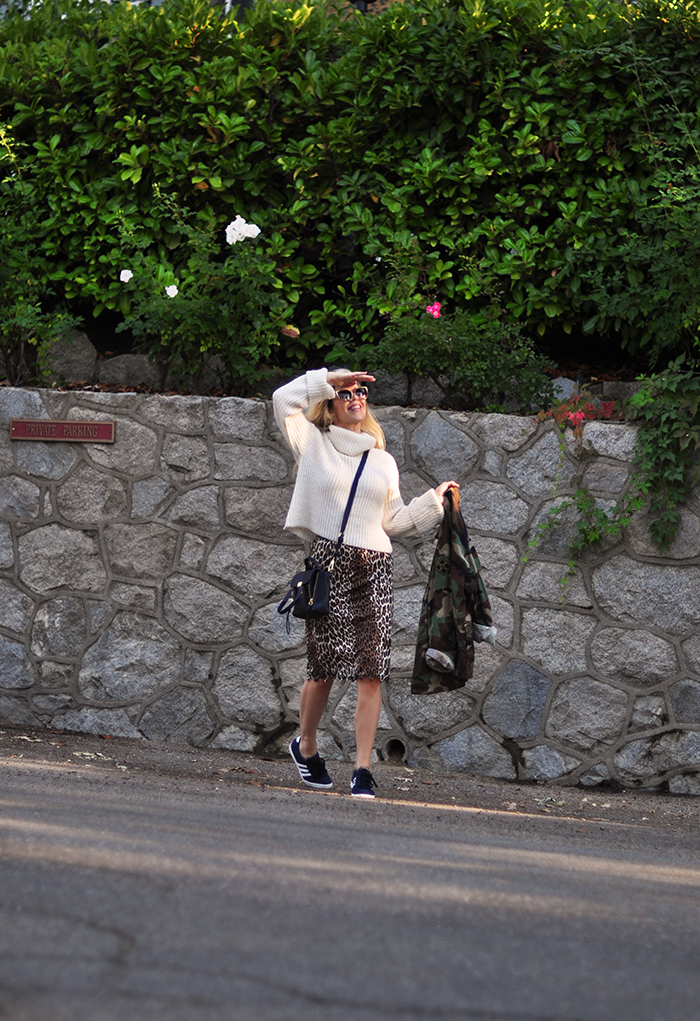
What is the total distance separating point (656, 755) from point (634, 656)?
1.75 ft

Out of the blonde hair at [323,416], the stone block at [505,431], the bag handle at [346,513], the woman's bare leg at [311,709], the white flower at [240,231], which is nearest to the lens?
the bag handle at [346,513]

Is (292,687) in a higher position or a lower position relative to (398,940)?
Answer: lower

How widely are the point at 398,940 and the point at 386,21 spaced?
6069 millimetres

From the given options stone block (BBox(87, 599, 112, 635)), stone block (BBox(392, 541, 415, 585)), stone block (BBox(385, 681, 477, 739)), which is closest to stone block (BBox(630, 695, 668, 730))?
stone block (BBox(385, 681, 477, 739))

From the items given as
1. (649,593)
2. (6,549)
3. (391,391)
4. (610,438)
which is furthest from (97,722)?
(610,438)

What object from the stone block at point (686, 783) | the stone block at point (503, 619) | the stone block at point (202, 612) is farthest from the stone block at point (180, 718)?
the stone block at point (686, 783)

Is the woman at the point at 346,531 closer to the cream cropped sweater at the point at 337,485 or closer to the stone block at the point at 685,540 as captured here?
the cream cropped sweater at the point at 337,485

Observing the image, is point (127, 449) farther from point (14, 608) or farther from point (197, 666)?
point (197, 666)

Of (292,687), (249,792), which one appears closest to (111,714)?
(292,687)

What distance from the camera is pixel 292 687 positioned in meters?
5.98

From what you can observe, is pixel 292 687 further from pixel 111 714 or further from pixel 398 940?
pixel 398 940

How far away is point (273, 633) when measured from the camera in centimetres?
598

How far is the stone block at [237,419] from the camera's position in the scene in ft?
19.8

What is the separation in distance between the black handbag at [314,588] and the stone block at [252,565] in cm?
133
